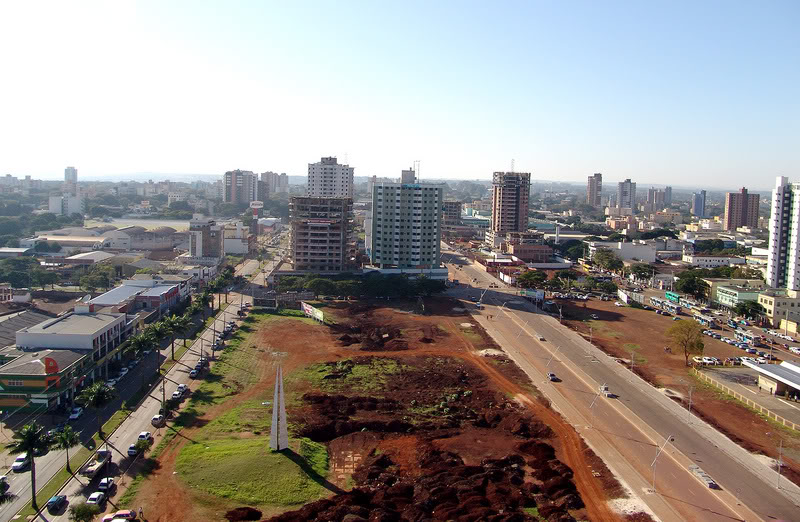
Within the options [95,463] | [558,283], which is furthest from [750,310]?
[95,463]

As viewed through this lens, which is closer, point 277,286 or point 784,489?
point 784,489

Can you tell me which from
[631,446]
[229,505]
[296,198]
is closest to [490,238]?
[296,198]

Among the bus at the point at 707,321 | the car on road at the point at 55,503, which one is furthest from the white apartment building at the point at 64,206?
the bus at the point at 707,321

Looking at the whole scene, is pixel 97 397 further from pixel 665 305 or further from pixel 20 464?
pixel 665 305

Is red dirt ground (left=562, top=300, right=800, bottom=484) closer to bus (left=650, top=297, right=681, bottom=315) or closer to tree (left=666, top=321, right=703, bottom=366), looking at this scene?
tree (left=666, top=321, right=703, bottom=366)

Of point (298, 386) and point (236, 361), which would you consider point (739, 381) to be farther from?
point (236, 361)

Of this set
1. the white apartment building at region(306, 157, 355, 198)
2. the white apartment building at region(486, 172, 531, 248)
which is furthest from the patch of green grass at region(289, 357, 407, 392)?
the white apartment building at region(306, 157, 355, 198)
